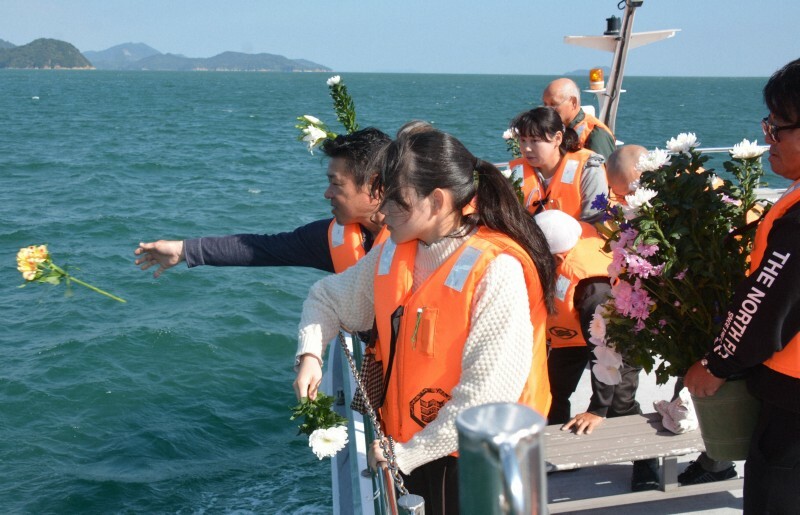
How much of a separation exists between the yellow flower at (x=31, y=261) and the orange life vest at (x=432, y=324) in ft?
6.84

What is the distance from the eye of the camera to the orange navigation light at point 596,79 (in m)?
8.70

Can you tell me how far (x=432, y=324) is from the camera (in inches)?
91.8

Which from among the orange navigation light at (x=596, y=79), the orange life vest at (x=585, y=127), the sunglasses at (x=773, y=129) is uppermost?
the orange navigation light at (x=596, y=79)

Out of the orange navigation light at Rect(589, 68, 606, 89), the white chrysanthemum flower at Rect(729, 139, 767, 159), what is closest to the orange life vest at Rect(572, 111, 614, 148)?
the orange navigation light at Rect(589, 68, 606, 89)

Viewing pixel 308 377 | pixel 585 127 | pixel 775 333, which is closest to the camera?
pixel 775 333

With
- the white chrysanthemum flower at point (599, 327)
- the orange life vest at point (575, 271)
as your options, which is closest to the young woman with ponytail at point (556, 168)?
the orange life vest at point (575, 271)

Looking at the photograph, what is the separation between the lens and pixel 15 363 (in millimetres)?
10039

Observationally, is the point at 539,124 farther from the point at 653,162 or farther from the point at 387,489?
the point at 387,489

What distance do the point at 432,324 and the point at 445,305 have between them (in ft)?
0.23

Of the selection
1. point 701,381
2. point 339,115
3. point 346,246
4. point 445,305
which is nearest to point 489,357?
point 445,305

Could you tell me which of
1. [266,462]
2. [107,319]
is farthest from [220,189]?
[266,462]

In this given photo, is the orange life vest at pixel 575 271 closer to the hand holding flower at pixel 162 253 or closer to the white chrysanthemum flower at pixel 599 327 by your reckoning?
the white chrysanthemum flower at pixel 599 327

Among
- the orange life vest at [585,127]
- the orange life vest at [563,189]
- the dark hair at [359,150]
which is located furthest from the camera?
the orange life vest at [585,127]

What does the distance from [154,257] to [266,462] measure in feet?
15.0
